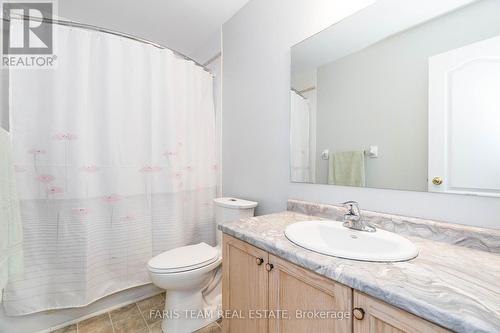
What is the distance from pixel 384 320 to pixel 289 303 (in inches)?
13.4

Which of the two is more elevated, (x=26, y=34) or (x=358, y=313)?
(x=26, y=34)

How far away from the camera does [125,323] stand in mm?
1495

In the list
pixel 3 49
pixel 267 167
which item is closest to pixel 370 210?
pixel 267 167

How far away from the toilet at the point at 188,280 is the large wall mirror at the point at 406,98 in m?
0.79

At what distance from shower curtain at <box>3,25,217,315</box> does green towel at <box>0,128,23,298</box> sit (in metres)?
0.40

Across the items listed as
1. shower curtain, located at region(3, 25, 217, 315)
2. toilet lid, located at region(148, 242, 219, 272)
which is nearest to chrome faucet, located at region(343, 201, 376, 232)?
toilet lid, located at region(148, 242, 219, 272)

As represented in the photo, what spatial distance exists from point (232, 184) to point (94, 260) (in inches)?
44.6

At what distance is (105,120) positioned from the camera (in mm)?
1532

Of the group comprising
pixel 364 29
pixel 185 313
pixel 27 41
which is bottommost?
pixel 185 313

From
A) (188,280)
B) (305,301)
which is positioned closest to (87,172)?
(188,280)

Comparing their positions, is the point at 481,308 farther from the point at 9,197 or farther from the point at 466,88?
the point at 9,197

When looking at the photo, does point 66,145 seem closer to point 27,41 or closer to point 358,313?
point 27,41

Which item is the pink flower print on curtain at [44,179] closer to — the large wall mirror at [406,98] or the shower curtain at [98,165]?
the shower curtain at [98,165]

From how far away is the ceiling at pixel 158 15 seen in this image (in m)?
1.75
